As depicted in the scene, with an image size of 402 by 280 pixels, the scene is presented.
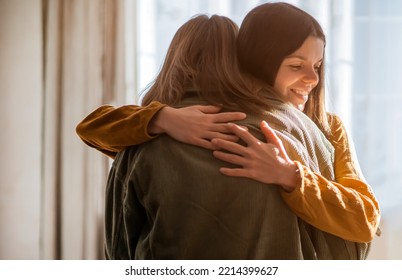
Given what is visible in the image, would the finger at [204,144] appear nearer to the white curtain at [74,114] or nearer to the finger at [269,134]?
the finger at [269,134]

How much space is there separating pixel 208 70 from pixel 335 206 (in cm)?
26

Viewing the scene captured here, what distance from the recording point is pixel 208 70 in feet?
2.92

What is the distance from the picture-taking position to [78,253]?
185 cm

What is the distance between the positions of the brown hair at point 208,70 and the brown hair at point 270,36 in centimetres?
2

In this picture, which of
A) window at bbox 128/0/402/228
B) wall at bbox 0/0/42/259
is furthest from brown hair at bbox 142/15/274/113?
wall at bbox 0/0/42/259

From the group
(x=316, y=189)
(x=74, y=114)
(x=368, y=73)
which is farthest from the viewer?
(x=74, y=114)

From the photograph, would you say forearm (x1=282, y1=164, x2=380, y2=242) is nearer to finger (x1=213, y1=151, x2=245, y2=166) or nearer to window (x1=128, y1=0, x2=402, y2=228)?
finger (x1=213, y1=151, x2=245, y2=166)

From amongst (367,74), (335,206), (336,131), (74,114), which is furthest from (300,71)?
(74,114)

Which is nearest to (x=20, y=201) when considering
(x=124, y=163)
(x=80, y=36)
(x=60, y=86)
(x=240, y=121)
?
(x=60, y=86)

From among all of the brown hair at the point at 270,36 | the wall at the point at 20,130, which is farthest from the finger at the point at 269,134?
the wall at the point at 20,130

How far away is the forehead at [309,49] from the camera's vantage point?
92 cm

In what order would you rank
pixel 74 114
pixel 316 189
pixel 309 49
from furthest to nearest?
pixel 74 114 < pixel 309 49 < pixel 316 189

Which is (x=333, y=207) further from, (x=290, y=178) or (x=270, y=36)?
(x=270, y=36)
